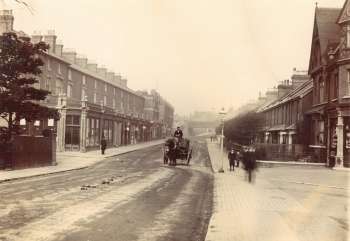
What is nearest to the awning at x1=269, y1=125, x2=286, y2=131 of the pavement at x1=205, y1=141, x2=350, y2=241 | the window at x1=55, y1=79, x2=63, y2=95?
the window at x1=55, y1=79, x2=63, y2=95

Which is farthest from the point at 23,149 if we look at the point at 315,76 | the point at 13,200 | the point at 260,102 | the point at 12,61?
the point at 260,102

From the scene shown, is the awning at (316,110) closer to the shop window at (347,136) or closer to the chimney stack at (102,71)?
the shop window at (347,136)

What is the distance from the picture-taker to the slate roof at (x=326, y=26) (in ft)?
120

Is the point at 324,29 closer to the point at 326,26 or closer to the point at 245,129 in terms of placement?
the point at 326,26

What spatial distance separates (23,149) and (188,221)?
60.4 ft

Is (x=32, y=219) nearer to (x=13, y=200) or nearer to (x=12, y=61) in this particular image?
(x=13, y=200)

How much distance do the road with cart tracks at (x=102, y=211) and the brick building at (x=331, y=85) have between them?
15232mm

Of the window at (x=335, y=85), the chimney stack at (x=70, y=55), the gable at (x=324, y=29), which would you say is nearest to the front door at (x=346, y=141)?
the window at (x=335, y=85)

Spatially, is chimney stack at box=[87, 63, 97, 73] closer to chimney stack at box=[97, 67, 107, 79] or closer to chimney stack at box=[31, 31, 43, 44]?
chimney stack at box=[97, 67, 107, 79]

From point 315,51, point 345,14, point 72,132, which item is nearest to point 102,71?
point 72,132

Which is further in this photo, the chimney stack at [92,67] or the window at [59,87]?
the chimney stack at [92,67]

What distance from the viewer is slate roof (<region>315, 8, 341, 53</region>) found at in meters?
36.7

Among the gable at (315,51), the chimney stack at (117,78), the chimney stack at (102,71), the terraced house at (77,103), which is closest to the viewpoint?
the gable at (315,51)

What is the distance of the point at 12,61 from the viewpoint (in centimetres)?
2727
